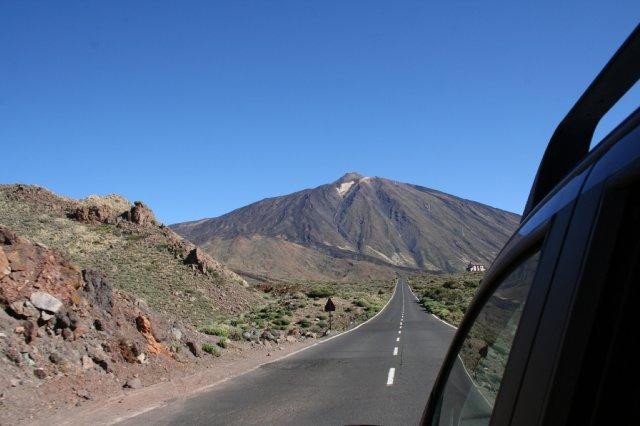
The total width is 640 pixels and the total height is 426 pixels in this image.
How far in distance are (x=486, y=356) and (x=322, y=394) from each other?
937cm

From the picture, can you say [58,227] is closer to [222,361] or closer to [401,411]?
[222,361]

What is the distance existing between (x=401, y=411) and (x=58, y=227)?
4029 cm

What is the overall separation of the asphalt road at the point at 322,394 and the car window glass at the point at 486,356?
6.28 m

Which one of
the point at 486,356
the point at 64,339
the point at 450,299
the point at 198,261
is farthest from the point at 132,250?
the point at 486,356

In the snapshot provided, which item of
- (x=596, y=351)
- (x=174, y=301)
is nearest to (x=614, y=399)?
(x=596, y=351)

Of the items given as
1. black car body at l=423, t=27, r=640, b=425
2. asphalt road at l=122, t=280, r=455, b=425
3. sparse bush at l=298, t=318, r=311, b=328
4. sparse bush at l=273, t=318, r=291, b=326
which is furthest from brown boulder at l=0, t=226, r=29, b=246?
sparse bush at l=298, t=318, r=311, b=328

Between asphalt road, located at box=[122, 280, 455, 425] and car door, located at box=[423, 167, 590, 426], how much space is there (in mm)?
6298

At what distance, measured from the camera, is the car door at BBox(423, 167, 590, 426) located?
1477 millimetres

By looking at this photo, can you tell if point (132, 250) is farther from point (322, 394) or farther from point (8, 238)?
point (322, 394)

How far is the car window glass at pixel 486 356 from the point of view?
1.82m

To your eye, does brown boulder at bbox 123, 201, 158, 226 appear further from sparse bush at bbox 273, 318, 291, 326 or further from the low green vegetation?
the low green vegetation

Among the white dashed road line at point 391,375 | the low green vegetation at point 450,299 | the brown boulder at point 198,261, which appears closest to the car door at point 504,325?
the low green vegetation at point 450,299

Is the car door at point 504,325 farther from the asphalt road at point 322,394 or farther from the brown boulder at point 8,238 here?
the brown boulder at point 8,238

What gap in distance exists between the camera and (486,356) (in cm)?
221
